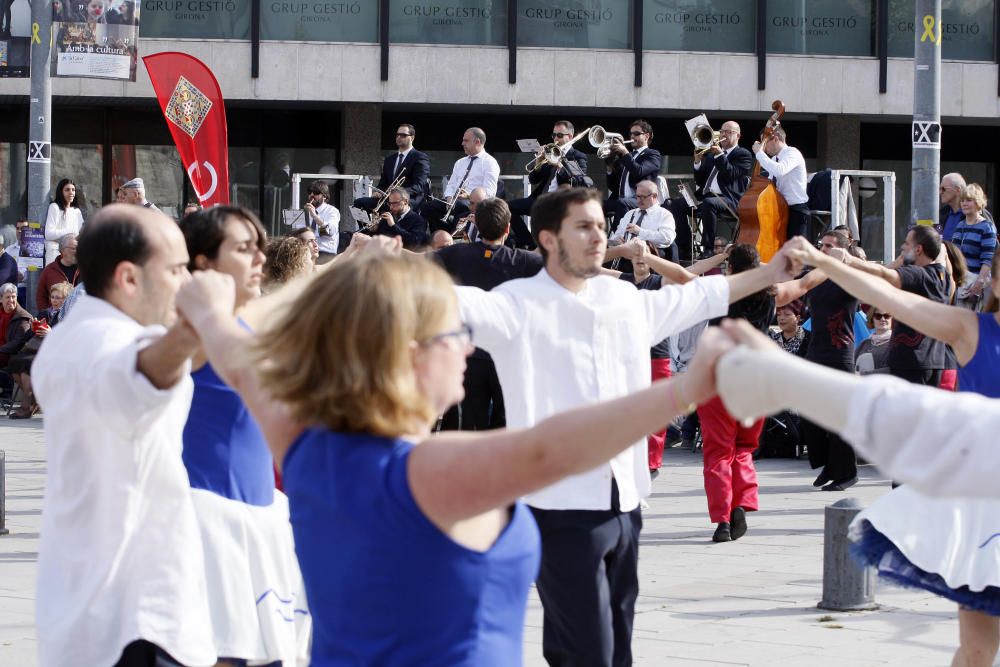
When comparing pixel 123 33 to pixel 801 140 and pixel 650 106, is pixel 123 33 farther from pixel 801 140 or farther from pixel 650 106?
pixel 801 140

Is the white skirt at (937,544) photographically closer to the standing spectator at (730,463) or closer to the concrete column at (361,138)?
the standing spectator at (730,463)

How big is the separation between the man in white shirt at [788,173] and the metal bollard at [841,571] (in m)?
9.48

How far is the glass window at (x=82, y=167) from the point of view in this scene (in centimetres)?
2819

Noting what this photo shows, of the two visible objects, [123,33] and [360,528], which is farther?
[123,33]

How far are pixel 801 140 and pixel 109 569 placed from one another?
85.8 ft

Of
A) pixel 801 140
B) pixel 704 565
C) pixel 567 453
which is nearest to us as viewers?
pixel 567 453

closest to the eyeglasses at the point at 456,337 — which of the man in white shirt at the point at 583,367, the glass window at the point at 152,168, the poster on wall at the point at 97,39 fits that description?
the man in white shirt at the point at 583,367

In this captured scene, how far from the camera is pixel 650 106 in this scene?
26312mm

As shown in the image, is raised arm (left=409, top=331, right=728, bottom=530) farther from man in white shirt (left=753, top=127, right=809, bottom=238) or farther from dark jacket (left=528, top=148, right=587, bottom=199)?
dark jacket (left=528, top=148, right=587, bottom=199)

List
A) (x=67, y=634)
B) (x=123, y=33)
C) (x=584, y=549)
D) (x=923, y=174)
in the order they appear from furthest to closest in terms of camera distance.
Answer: (x=123, y=33) < (x=923, y=174) < (x=584, y=549) < (x=67, y=634)

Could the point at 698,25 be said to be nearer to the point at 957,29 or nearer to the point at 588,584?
the point at 957,29

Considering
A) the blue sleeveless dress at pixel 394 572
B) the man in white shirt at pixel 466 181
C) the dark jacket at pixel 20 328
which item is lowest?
the dark jacket at pixel 20 328

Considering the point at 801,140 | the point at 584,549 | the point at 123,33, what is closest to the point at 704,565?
the point at 584,549

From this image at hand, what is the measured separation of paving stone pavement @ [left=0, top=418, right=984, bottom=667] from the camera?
6.83m
